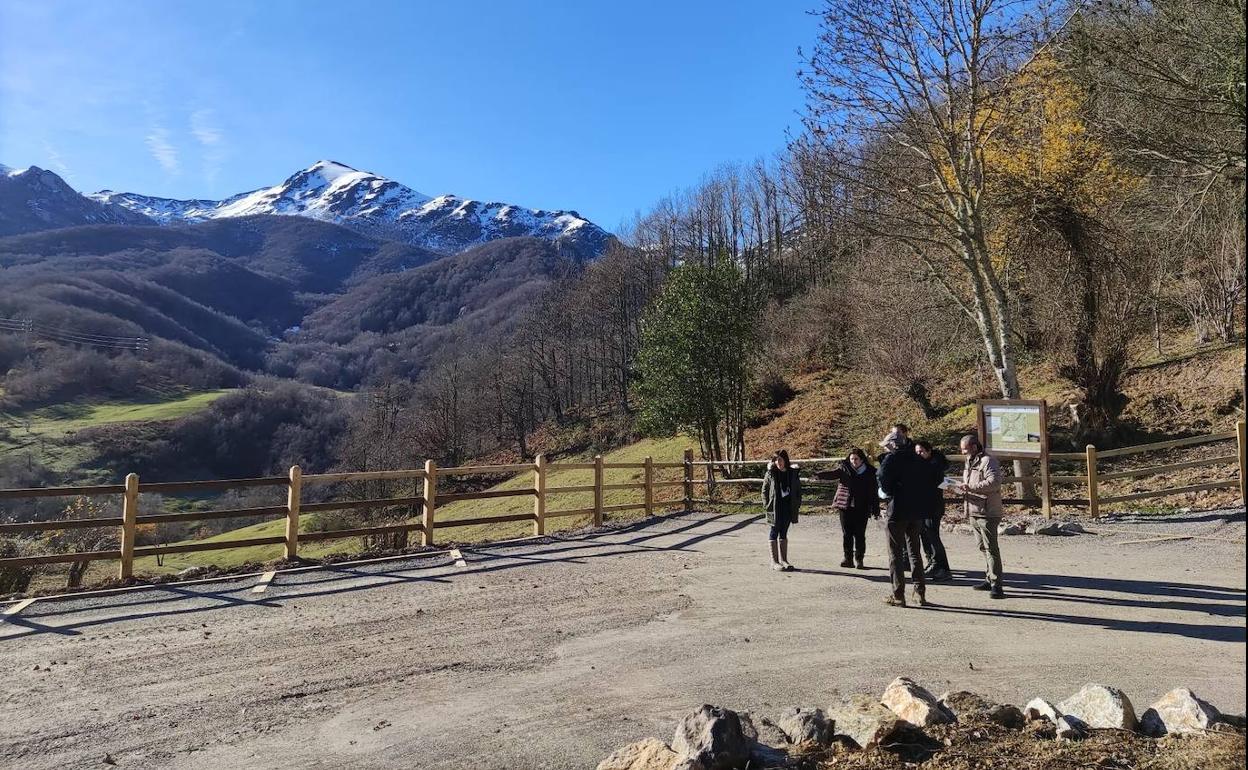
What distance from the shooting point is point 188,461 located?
82188 mm

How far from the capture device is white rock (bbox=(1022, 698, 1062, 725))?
402 cm

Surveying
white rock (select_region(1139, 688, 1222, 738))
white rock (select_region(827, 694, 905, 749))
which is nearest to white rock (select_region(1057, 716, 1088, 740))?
white rock (select_region(1139, 688, 1222, 738))

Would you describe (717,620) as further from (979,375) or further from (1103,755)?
(979,375)

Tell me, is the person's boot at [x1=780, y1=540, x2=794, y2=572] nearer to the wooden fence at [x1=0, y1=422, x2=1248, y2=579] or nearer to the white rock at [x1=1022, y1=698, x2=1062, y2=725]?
the wooden fence at [x1=0, y1=422, x2=1248, y2=579]

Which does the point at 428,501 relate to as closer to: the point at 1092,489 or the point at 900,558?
the point at 900,558

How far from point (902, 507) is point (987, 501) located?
0.98m

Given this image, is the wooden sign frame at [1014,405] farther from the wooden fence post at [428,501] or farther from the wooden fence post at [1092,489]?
the wooden fence post at [428,501]

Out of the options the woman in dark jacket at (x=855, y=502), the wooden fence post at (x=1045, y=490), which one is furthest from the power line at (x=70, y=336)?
the wooden fence post at (x=1045, y=490)

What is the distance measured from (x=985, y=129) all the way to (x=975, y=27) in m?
3.01

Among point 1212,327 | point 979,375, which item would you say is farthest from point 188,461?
point 1212,327

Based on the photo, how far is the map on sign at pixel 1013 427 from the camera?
1214 cm

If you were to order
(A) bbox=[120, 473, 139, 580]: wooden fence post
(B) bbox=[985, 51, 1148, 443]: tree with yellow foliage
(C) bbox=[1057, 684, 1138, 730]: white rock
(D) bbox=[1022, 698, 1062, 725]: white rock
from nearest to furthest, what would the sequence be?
(C) bbox=[1057, 684, 1138, 730]: white rock < (D) bbox=[1022, 698, 1062, 725]: white rock < (A) bbox=[120, 473, 139, 580]: wooden fence post < (B) bbox=[985, 51, 1148, 443]: tree with yellow foliage

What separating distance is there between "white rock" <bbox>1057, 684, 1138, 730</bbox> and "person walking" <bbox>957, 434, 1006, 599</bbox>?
138 inches

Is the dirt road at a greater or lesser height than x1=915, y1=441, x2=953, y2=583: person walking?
lesser
